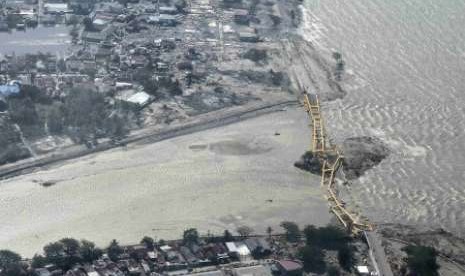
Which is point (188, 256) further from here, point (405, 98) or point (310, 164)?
point (405, 98)

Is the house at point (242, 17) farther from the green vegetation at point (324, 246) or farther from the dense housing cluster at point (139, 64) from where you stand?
the green vegetation at point (324, 246)

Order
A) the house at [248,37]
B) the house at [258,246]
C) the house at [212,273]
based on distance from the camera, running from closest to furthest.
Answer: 1. the house at [212,273]
2. the house at [258,246]
3. the house at [248,37]

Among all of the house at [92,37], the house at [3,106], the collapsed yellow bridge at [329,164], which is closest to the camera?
the collapsed yellow bridge at [329,164]

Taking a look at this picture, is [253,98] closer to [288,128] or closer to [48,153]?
[288,128]

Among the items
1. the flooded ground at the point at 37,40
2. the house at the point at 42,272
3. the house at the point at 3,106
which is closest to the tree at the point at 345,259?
the house at the point at 42,272

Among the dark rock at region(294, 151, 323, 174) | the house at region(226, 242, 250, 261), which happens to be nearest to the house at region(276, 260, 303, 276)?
the house at region(226, 242, 250, 261)

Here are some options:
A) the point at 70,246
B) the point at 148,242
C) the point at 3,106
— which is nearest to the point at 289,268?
the point at 148,242

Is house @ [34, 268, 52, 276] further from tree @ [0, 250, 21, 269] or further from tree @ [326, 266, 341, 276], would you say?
tree @ [326, 266, 341, 276]
